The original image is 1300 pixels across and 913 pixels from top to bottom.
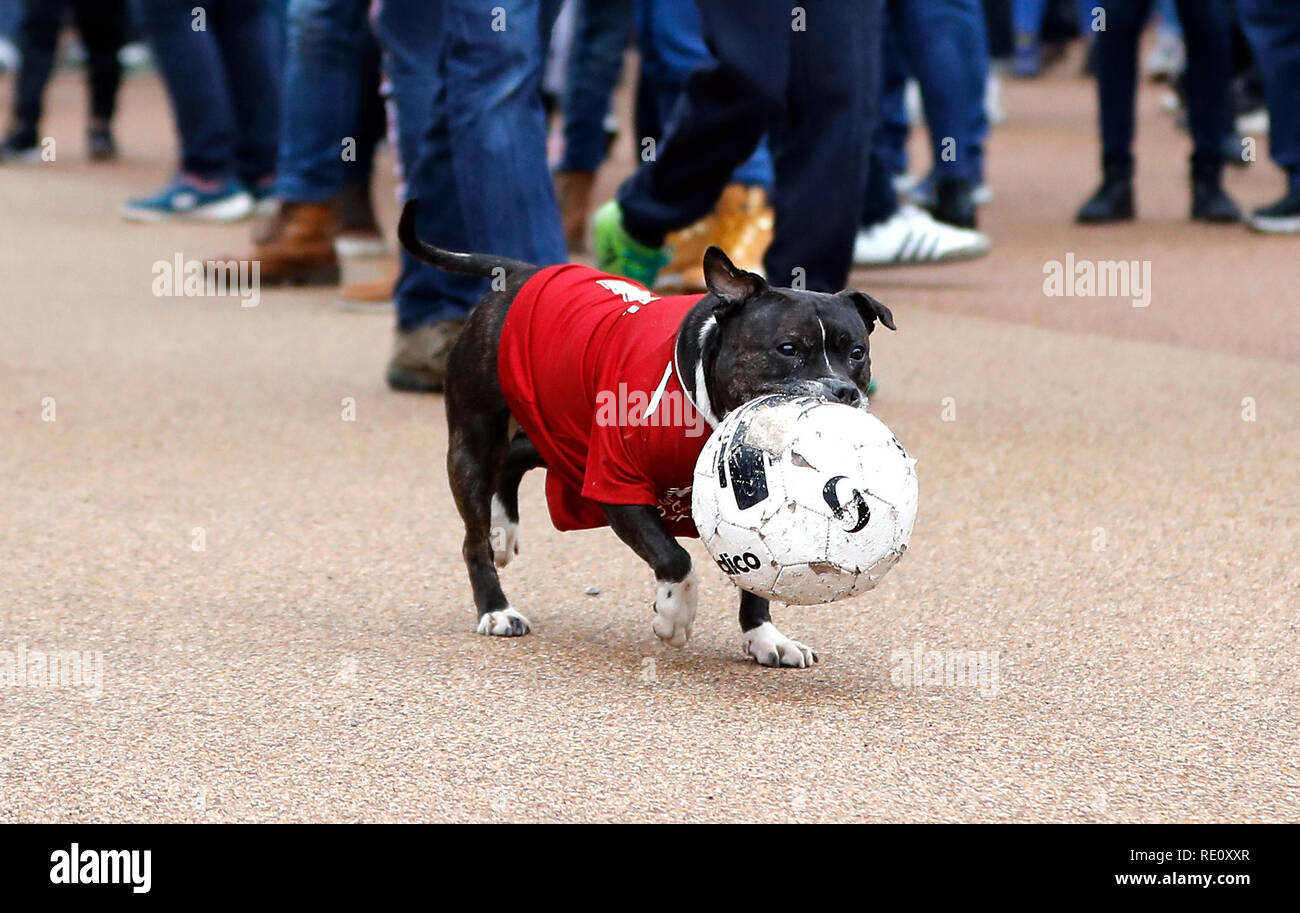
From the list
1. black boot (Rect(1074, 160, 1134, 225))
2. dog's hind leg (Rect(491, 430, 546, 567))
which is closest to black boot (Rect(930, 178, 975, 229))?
black boot (Rect(1074, 160, 1134, 225))

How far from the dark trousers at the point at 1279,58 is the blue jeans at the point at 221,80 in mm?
4413

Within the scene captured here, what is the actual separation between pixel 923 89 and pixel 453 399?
5193mm

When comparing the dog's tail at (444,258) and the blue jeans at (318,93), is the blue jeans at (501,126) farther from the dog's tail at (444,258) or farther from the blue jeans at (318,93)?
the blue jeans at (318,93)

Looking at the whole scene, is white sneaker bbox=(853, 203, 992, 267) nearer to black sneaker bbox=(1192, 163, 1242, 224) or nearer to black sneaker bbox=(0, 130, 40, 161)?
black sneaker bbox=(1192, 163, 1242, 224)

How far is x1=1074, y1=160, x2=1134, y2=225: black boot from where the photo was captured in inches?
341

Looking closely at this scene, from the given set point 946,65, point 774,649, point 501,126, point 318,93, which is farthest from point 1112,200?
point 774,649

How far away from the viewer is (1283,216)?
8.00 metres

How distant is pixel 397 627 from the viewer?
3393 mm

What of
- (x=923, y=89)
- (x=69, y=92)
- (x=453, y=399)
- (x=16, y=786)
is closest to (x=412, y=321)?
(x=453, y=399)

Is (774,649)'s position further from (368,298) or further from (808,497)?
(368,298)

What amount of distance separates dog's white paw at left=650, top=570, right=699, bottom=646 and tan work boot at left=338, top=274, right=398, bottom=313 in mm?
4096

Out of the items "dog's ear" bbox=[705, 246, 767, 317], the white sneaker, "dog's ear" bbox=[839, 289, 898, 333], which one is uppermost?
"dog's ear" bbox=[705, 246, 767, 317]

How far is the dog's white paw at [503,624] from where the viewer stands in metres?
3.34
